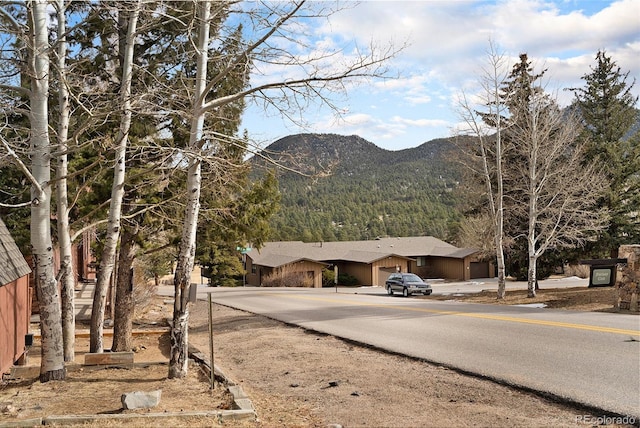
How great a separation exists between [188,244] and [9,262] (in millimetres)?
3941

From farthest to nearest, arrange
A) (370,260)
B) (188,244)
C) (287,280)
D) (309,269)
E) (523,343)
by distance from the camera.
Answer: (309,269) < (370,260) < (287,280) < (523,343) < (188,244)

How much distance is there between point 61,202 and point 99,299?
2.30 metres

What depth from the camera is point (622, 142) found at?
3133 cm

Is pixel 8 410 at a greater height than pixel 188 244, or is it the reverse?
pixel 188 244

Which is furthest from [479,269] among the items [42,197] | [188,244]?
[42,197]

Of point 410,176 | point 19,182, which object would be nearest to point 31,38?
point 19,182

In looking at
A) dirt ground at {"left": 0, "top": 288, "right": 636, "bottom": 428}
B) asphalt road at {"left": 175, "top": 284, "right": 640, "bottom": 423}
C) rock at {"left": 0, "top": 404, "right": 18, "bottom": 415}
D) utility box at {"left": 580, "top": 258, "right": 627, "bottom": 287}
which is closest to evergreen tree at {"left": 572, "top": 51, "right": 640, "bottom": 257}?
utility box at {"left": 580, "top": 258, "right": 627, "bottom": 287}

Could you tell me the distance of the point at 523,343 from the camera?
37.4ft

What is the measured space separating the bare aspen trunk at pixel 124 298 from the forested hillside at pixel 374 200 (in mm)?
59807

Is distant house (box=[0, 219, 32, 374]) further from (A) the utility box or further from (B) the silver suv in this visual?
(B) the silver suv

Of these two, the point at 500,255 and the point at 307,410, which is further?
the point at 500,255

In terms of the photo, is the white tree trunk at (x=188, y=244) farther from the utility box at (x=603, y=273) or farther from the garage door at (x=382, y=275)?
the garage door at (x=382, y=275)

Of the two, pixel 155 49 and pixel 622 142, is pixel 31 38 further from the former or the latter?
pixel 622 142

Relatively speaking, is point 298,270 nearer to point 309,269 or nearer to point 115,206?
point 309,269
